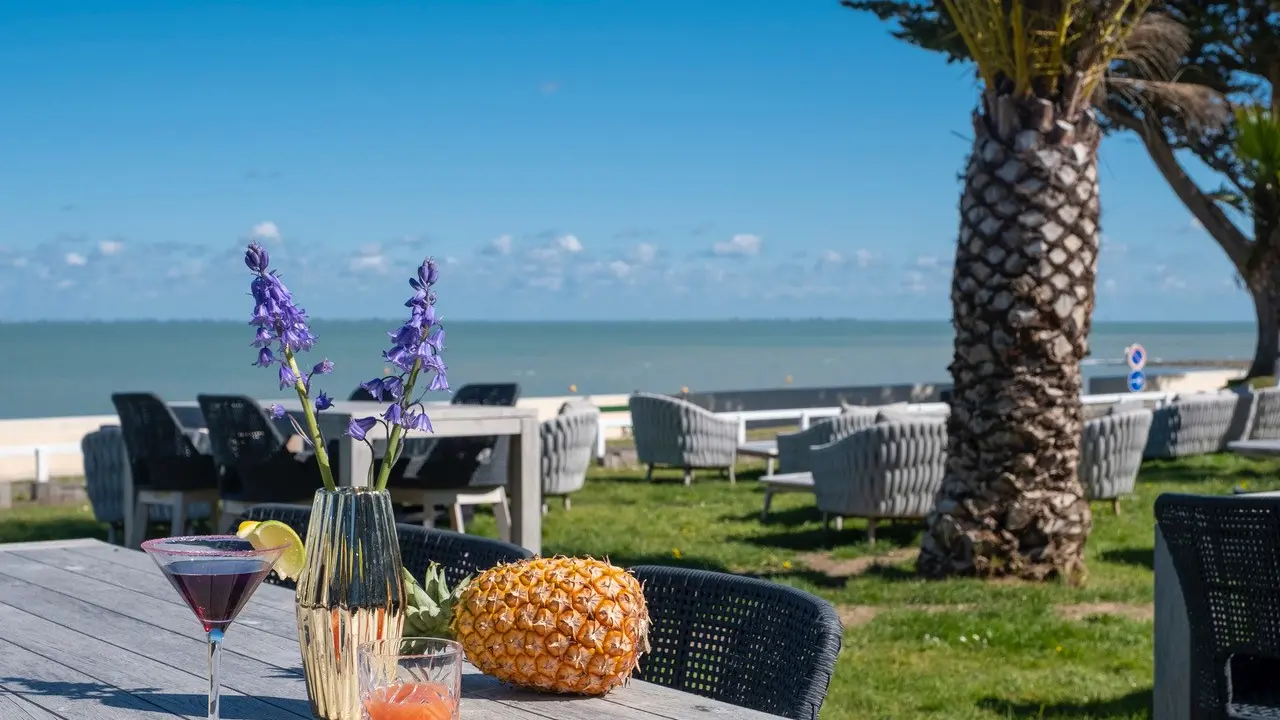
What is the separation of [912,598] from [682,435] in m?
5.50

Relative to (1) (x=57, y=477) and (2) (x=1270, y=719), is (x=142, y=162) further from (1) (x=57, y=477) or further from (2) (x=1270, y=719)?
(2) (x=1270, y=719)

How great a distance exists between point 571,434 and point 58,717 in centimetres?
796

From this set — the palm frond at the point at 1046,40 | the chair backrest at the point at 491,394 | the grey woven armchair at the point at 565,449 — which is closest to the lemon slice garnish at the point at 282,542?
the palm frond at the point at 1046,40

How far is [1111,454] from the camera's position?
9273mm

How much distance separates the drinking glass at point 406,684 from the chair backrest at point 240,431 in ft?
17.3

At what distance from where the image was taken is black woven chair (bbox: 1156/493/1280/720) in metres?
2.85

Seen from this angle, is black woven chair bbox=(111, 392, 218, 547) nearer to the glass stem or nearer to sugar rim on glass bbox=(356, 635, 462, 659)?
Answer: the glass stem

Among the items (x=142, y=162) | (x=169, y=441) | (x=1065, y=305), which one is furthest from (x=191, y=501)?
(x=142, y=162)

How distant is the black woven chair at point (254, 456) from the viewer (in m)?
6.72

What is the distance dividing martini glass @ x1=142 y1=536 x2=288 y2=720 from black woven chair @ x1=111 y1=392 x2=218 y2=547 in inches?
233

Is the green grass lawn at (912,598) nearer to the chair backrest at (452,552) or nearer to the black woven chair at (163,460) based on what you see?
the black woven chair at (163,460)

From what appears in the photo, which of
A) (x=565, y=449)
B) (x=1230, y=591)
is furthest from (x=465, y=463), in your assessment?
(x=1230, y=591)

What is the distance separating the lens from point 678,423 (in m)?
11.8

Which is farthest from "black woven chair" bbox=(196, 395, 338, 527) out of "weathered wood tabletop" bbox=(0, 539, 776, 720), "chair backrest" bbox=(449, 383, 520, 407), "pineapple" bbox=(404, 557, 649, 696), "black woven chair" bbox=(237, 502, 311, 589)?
"pineapple" bbox=(404, 557, 649, 696)
